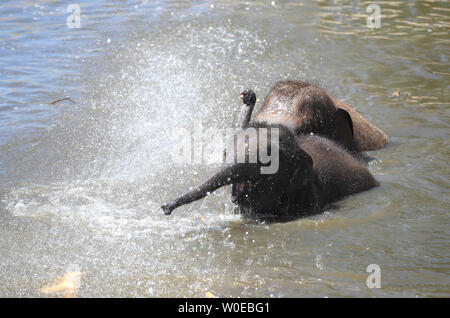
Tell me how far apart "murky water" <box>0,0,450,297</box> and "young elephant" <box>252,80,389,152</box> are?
0.47 metres

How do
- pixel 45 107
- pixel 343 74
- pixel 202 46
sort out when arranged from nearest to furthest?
pixel 45 107 → pixel 343 74 → pixel 202 46

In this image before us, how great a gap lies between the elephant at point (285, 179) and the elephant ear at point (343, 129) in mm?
435

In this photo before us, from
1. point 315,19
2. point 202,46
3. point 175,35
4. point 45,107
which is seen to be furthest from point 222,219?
point 315,19

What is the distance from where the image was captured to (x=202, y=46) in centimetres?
1002

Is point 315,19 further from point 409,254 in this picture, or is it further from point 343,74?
point 409,254

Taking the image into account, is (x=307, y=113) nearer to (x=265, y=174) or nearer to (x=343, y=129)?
(x=343, y=129)

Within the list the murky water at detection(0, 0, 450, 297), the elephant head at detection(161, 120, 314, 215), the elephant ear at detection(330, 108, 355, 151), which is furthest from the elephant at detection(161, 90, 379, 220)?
the elephant ear at detection(330, 108, 355, 151)

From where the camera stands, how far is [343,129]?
20.7 feet

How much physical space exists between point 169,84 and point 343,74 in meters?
2.29

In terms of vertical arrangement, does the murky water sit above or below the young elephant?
below

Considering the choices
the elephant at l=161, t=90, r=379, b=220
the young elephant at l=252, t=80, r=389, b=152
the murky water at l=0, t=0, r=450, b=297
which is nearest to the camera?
the murky water at l=0, t=0, r=450, b=297

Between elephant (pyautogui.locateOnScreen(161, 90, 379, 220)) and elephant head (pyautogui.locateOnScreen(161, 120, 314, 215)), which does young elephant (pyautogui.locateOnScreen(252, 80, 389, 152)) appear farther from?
elephant head (pyautogui.locateOnScreen(161, 120, 314, 215))

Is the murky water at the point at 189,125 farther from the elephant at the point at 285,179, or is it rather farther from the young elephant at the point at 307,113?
the young elephant at the point at 307,113

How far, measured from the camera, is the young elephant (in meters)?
6.06
